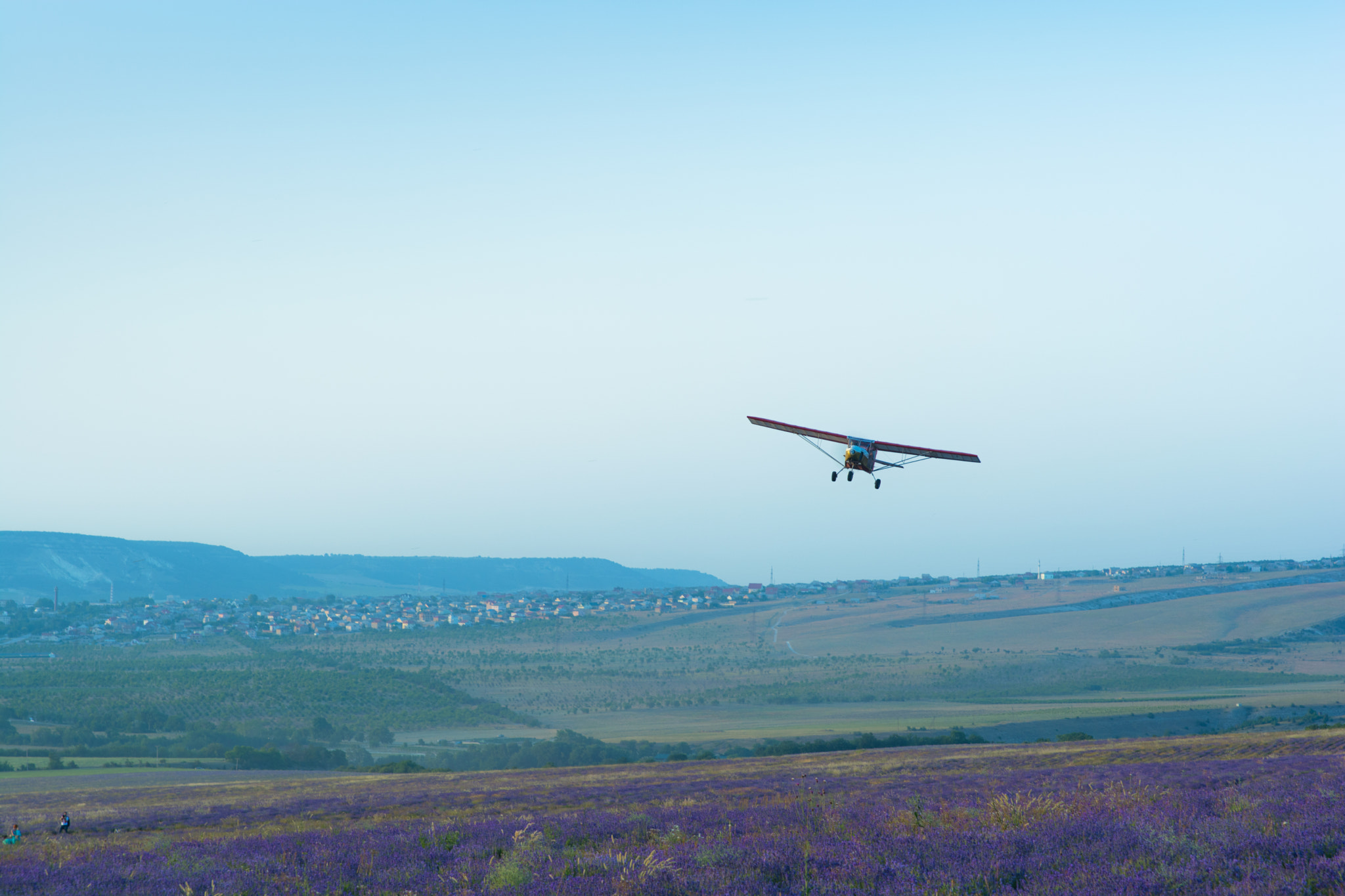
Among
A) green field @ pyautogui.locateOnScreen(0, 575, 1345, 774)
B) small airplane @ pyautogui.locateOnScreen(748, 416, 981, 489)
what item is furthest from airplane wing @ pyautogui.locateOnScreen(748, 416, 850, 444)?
green field @ pyautogui.locateOnScreen(0, 575, 1345, 774)

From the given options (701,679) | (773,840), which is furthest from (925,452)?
(701,679)

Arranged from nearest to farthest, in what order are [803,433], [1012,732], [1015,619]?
[803,433] < [1012,732] < [1015,619]

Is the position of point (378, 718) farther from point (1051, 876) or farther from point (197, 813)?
point (1051, 876)

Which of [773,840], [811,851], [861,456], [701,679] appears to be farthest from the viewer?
[701,679]

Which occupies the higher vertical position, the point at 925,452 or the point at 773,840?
the point at 925,452

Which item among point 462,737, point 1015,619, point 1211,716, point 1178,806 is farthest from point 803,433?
point 1015,619

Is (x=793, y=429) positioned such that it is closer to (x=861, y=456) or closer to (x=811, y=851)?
(x=861, y=456)
